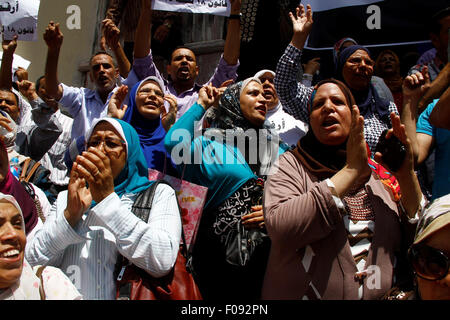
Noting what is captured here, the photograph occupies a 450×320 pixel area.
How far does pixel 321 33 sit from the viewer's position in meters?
4.62

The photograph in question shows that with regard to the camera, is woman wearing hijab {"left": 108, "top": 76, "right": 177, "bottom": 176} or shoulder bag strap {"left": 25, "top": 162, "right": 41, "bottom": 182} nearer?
woman wearing hijab {"left": 108, "top": 76, "right": 177, "bottom": 176}

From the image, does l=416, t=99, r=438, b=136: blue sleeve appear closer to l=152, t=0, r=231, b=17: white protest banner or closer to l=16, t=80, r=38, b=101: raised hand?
l=152, t=0, r=231, b=17: white protest banner

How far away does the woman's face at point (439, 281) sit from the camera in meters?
1.64

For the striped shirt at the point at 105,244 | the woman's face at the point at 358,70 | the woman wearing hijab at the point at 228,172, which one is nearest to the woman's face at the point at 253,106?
the woman wearing hijab at the point at 228,172

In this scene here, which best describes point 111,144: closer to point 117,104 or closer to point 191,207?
point 191,207

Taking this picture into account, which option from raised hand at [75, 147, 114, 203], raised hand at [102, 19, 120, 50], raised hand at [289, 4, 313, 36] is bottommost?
raised hand at [75, 147, 114, 203]

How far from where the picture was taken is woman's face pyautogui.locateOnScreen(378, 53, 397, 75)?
171 inches

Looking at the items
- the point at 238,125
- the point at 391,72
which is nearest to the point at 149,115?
the point at 238,125

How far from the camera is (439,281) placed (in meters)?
1.64

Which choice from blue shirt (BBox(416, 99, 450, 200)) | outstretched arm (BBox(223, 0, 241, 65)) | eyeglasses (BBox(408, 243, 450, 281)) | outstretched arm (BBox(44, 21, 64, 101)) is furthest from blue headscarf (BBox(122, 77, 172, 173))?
eyeglasses (BBox(408, 243, 450, 281))

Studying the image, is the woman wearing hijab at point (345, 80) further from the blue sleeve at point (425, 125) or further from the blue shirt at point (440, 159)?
the blue shirt at point (440, 159)

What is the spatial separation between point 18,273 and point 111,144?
→ 3.13ft

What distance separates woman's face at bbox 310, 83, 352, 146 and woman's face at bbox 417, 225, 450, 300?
2.51ft

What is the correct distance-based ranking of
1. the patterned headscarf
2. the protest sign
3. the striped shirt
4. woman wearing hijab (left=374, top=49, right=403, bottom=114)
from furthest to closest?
1. the protest sign
2. woman wearing hijab (left=374, top=49, right=403, bottom=114)
3. the patterned headscarf
4. the striped shirt
